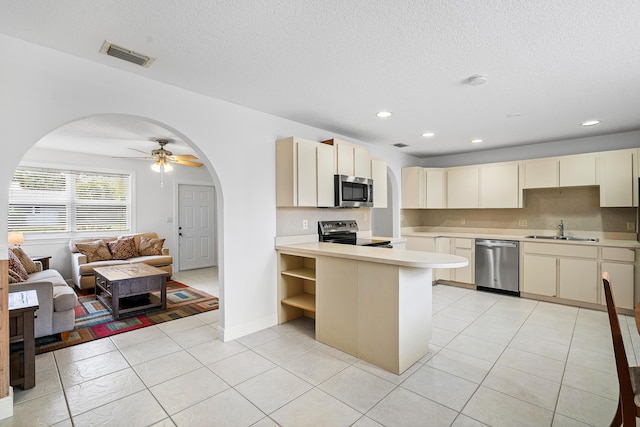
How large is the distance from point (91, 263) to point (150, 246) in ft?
3.18

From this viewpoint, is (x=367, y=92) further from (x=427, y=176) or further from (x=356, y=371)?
(x=427, y=176)

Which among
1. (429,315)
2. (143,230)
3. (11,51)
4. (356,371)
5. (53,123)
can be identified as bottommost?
(356,371)

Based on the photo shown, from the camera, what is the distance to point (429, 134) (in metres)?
4.29

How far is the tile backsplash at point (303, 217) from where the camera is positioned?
3.56 metres

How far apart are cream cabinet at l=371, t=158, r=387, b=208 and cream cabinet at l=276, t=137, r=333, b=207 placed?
0.99 meters

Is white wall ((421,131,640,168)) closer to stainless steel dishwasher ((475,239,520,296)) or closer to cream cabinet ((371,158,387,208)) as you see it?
stainless steel dishwasher ((475,239,520,296))

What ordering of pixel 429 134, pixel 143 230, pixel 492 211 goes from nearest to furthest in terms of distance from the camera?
1. pixel 429 134
2. pixel 492 211
3. pixel 143 230

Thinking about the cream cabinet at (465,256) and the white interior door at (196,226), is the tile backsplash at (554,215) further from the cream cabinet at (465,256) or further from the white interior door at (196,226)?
the white interior door at (196,226)

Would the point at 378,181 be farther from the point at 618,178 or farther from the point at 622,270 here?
the point at 622,270

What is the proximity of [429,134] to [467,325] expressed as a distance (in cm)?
252

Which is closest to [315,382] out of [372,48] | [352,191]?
[352,191]

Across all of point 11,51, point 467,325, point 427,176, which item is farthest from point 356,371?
point 427,176

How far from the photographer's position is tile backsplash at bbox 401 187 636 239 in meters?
4.28

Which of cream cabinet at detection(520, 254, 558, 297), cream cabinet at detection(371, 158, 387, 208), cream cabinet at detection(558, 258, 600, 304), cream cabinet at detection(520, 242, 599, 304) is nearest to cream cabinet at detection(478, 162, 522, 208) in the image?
cream cabinet at detection(520, 242, 599, 304)
